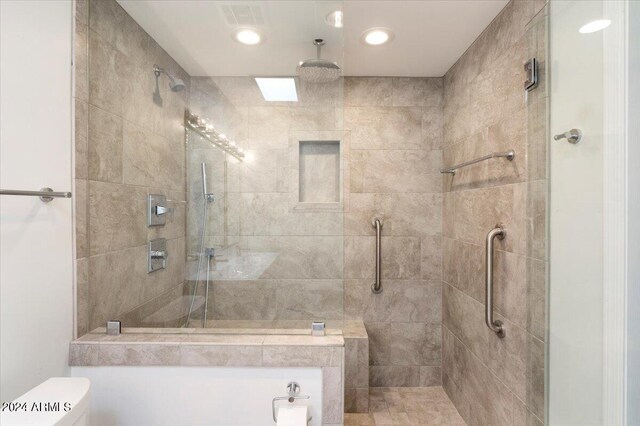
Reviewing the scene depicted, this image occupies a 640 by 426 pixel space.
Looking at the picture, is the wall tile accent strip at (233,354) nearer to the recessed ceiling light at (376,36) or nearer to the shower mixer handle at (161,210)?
the shower mixer handle at (161,210)

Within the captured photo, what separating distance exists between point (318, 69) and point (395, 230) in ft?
4.38

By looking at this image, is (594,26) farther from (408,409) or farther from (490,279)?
(408,409)

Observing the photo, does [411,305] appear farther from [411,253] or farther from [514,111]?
[514,111]

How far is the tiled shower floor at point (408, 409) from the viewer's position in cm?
205

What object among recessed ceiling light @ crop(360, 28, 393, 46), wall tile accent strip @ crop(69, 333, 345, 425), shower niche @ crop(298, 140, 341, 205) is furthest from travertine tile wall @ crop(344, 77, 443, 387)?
wall tile accent strip @ crop(69, 333, 345, 425)

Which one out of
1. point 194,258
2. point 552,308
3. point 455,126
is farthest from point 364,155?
point 552,308

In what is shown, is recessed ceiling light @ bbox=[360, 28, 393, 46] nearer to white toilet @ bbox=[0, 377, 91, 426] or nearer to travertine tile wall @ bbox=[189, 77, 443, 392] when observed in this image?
travertine tile wall @ bbox=[189, 77, 443, 392]

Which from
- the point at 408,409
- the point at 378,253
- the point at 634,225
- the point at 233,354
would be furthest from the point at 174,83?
the point at 408,409

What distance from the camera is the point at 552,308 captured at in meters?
1.17

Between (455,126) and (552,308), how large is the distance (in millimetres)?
1430

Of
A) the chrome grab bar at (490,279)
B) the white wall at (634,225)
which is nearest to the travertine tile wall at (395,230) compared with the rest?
the chrome grab bar at (490,279)

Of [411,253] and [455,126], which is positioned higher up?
[455,126]

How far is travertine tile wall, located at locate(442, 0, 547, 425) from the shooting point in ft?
4.10

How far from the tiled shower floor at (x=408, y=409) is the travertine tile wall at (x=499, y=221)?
90 millimetres
